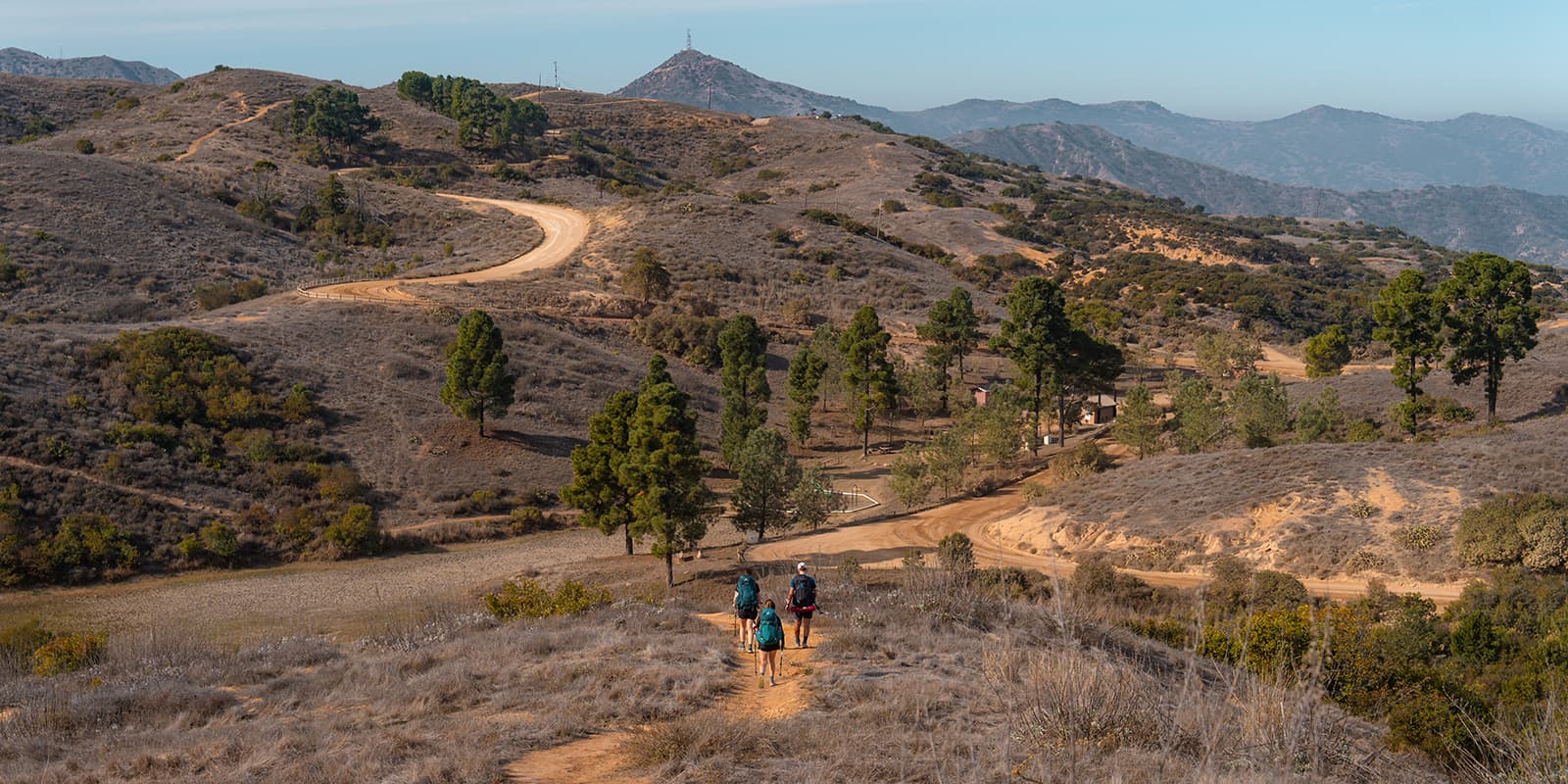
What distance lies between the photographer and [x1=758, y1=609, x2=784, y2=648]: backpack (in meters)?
13.8

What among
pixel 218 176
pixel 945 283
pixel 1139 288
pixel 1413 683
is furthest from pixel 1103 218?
pixel 1413 683

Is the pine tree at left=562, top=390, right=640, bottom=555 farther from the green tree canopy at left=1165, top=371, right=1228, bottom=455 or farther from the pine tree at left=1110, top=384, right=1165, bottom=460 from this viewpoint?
the green tree canopy at left=1165, top=371, right=1228, bottom=455

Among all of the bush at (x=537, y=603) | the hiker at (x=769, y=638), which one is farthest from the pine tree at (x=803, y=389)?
the hiker at (x=769, y=638)

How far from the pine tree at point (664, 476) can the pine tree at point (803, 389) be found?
18421mm

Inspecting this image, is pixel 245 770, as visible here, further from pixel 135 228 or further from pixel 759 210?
pixel 759 210

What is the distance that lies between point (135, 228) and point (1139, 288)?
82.5m

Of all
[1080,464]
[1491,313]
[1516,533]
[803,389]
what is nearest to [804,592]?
[1516,533]

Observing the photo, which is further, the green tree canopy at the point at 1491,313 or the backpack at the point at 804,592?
the green tree canopy at the point at 1491,313

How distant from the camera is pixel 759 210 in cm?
9419

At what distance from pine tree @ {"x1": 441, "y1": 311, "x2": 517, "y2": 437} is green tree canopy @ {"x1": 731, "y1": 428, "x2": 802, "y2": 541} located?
45.8ft

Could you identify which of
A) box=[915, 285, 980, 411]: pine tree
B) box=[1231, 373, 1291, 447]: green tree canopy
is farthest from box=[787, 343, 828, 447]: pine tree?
box=[1231, 373, 1291, 447]: green tree canopy

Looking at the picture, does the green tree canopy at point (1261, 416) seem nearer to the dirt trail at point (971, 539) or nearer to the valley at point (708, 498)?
the valley at point (708, 498)

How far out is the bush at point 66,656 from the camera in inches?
683

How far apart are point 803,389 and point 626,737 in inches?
1510
